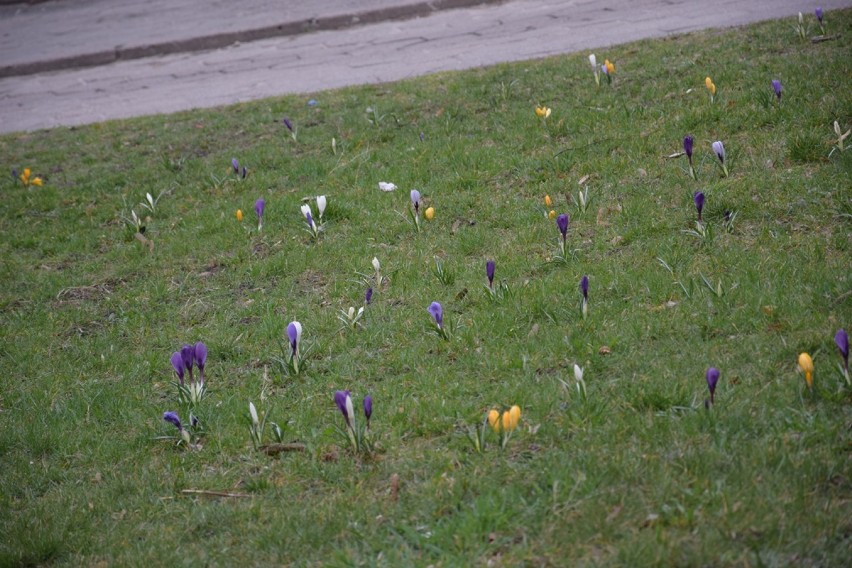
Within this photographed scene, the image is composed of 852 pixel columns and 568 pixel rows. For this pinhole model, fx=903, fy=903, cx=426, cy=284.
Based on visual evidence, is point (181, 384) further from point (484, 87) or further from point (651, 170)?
point (484, 87)

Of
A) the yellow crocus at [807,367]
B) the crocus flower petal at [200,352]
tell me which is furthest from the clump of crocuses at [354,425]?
the yellow crocus at [807,367]

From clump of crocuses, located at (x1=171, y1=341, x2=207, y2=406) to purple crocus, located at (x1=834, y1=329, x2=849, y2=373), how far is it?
250 centimetres

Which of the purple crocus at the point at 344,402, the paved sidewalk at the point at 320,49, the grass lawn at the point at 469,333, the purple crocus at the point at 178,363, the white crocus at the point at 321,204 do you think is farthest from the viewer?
the paved sidewalk at the point at 320,49

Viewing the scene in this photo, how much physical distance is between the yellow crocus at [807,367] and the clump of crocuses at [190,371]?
2387mm

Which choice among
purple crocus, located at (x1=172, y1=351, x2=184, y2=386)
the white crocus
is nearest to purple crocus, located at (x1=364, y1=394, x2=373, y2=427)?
purple crocus, located at (x1=172, y1=351, x2=184, y2=386)

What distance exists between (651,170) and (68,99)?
844 cm

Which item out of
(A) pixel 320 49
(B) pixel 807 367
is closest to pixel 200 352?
(B) pixel 807 367

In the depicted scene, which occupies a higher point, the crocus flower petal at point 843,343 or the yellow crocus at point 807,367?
the crocus flower petal at point 843,343

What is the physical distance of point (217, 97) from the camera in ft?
33.0

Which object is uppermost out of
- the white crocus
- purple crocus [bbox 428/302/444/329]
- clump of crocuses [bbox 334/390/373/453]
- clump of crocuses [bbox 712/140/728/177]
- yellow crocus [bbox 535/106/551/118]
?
yellow crocus [bbox 535/106/551/118]

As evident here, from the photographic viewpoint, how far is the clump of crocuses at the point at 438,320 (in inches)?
161

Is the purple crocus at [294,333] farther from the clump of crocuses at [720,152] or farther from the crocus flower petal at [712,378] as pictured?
the clump of crocuses at [720,152]

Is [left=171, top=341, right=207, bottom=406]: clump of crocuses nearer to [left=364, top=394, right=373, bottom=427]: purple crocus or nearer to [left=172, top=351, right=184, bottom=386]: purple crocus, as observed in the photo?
[left=172, top=351, right=184, bottom=386]: purple crocus

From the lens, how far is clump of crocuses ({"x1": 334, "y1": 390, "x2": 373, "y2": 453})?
134 inches
